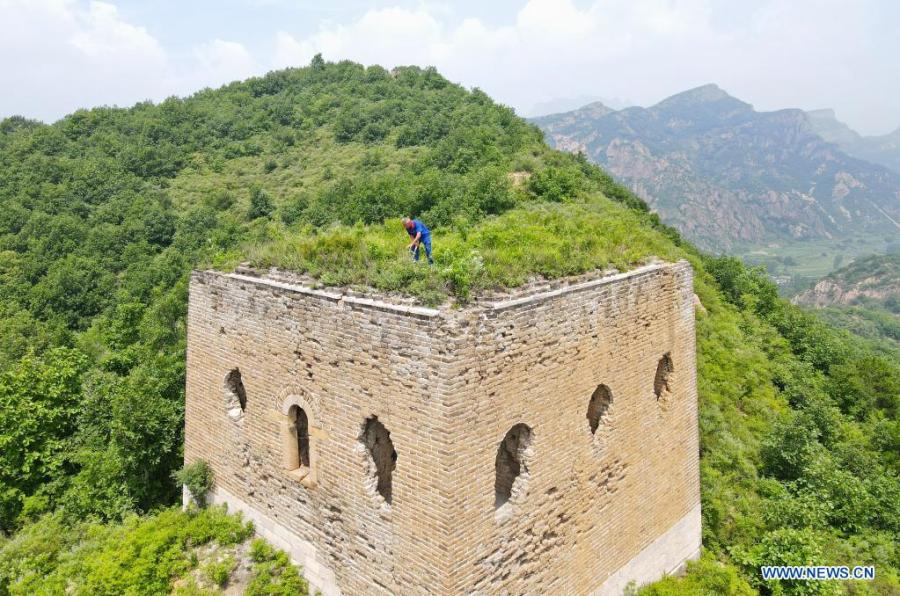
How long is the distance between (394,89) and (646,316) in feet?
157

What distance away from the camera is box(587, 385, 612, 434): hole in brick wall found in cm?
831

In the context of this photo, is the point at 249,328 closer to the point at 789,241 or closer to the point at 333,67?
the point at 333,67

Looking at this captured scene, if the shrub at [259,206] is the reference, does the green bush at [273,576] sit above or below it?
below

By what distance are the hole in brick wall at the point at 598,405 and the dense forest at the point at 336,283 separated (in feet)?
6.60

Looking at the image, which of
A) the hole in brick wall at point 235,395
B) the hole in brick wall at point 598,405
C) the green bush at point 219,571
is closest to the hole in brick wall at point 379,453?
the green bush at point 219,571

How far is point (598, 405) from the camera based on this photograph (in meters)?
8.45

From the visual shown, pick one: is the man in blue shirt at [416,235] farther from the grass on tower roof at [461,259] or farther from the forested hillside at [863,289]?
the forested hillside at [863,289]

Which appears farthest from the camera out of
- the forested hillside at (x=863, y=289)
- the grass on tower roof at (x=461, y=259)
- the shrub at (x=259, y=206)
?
the forested hillside at (x=863, y=289)

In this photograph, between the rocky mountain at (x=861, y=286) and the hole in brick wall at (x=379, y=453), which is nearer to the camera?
the hole in brick wall at (x=379, y=453)

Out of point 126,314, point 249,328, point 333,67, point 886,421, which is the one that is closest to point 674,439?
point 249,328

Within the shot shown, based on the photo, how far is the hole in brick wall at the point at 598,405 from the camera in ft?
27.3

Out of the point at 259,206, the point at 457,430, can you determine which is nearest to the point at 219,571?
the point at 457,430

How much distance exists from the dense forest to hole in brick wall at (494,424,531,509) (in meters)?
2.12

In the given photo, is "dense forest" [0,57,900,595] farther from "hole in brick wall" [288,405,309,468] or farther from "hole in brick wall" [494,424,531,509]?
"hole in brick wall" [494,424,531,509]
